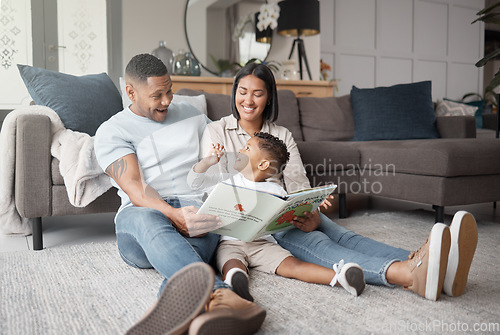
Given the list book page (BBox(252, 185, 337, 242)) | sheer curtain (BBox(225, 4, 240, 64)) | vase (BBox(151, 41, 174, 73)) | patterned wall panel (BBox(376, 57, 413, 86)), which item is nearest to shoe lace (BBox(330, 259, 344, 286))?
book page (BBox(252, 185, 337, 242))

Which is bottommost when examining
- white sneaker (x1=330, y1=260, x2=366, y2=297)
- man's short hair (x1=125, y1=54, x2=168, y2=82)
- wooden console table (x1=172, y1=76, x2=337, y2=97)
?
white sneaker (x1=330, y1=260, x2=366, y2=297)

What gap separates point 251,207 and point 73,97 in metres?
1.38

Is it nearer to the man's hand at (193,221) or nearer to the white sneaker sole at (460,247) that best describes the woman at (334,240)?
the white sneaker sole at (460,247)

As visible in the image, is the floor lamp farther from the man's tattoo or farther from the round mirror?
the man's tattoo

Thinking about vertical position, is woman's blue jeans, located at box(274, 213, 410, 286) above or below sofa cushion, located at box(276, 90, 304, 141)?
below

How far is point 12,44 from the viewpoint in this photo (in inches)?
152

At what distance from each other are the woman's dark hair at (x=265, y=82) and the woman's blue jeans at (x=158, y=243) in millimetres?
507

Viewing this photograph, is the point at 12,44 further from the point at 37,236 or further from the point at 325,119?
the point at 325,119

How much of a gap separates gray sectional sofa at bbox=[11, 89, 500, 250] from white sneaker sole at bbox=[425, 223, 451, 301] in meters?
1.08

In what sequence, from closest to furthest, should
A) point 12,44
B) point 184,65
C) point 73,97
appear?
1. point 73,97
2. point 184,65
3. point 12,44

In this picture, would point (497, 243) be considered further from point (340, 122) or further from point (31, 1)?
point (31, 1)

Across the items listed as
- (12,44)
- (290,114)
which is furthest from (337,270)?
(12,44)

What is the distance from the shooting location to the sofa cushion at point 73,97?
2.09 meters

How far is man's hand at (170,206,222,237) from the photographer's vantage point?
1.25 m
